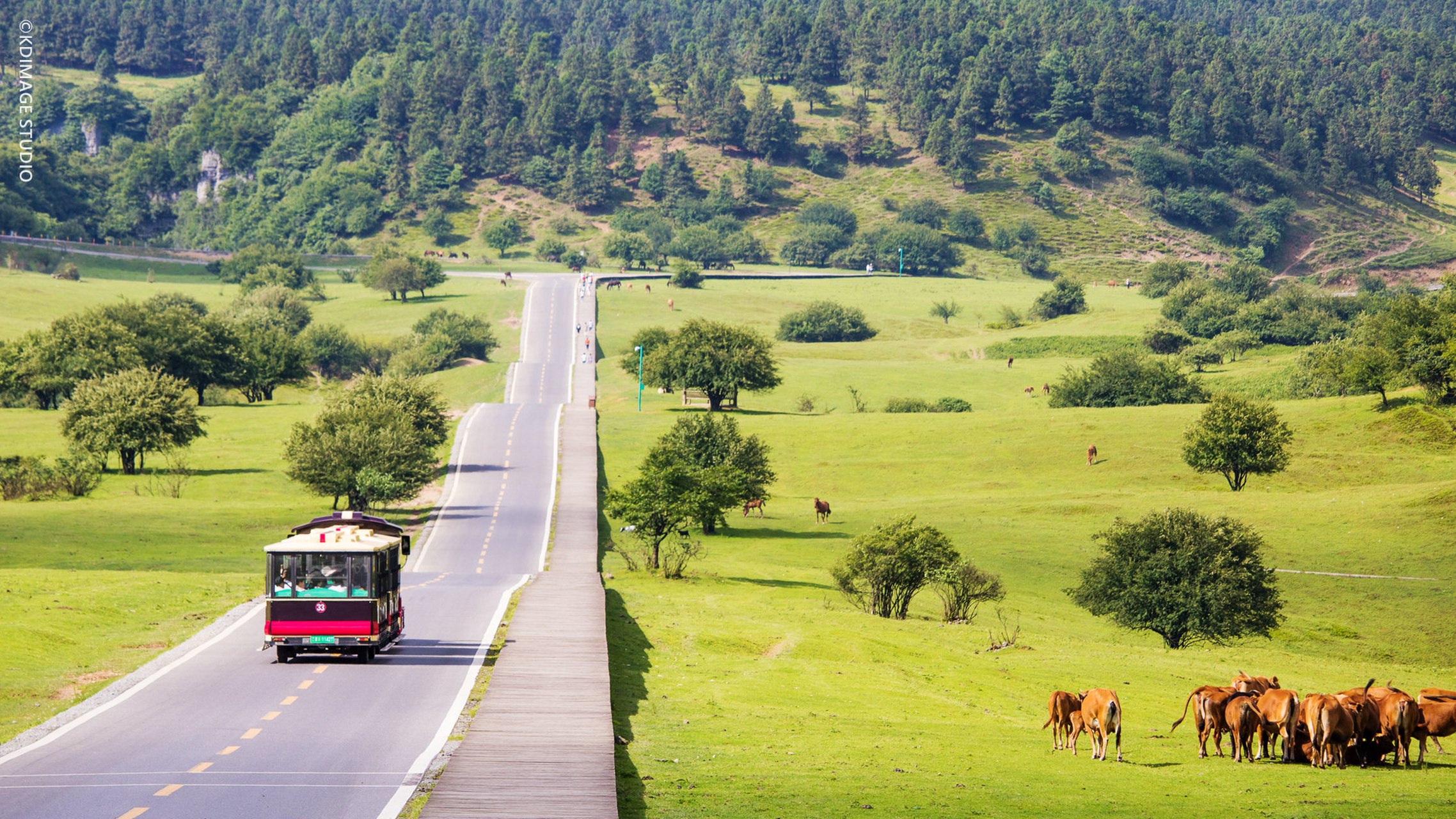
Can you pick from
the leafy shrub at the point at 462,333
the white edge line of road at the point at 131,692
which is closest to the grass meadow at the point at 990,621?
the white edge line of road at the point at 131,692

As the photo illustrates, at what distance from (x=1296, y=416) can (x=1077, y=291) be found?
97180mm

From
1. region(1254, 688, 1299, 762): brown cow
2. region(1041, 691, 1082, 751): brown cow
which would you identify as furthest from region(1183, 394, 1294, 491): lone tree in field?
region(1041, 691, 1082, 751): brown cow

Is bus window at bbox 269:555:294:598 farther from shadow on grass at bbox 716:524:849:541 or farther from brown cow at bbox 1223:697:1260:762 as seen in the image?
shadow on grass at bbox 716:524:849:541

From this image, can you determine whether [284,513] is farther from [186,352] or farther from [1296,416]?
[1296,416]

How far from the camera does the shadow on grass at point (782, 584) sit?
5878 cm

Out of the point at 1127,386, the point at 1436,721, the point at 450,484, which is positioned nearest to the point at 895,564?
the point at 1436,721

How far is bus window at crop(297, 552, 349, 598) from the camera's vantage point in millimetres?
32125

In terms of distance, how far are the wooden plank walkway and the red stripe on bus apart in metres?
3.48

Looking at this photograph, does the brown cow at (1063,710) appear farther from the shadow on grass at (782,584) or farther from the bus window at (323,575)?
the shadow on grass at (782,584)

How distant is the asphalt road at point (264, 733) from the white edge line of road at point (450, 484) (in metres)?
17.6

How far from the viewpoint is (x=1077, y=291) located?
7352 inches

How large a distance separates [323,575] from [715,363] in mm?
79783

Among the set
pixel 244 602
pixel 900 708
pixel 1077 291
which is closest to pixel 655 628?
pixel 900 708

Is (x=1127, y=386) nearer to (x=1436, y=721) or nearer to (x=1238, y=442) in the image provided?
(x=1238, y=442)
